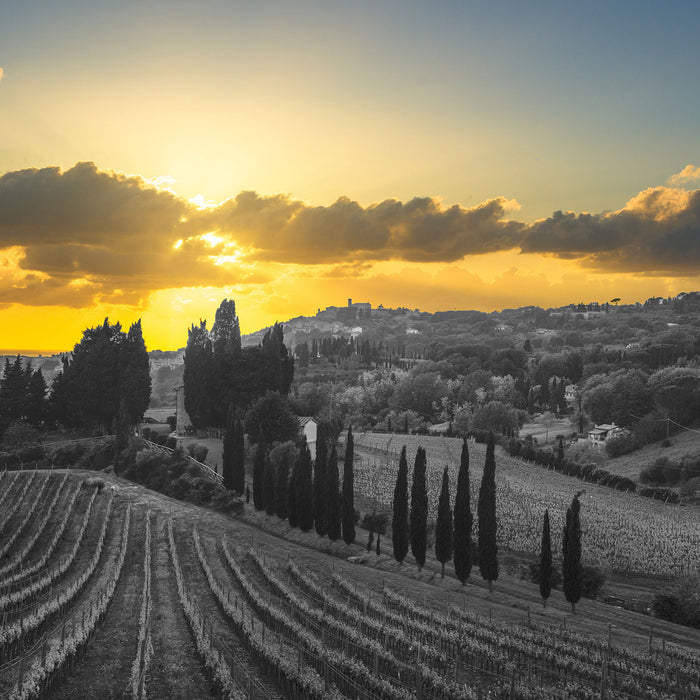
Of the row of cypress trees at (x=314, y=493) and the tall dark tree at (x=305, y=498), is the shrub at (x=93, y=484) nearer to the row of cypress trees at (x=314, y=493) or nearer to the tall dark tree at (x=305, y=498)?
the row of cypress trees at (x=314, y=493)

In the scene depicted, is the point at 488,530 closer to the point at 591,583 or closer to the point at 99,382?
the point at 591,583

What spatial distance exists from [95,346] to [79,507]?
33.1 meters

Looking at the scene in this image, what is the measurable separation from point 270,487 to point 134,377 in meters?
31.7

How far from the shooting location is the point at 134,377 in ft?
253

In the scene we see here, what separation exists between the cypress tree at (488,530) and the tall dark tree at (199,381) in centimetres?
4516

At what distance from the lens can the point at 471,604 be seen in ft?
107

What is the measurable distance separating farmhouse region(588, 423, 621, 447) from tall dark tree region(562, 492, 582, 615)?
2989 inches

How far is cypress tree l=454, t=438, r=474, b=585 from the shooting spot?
37422 mm

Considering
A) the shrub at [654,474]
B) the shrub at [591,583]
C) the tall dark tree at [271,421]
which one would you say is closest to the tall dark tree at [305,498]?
the tall dark tree at [271,421]

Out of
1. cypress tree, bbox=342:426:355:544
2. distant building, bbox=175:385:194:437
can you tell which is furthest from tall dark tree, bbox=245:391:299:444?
cypress tree, bbox=342:426:355:544

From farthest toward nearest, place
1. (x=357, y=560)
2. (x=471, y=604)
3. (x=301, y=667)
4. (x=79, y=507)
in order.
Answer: (x=79, y=507)
(x=357, y=560)
(x=471, y=604)
(x=301, y=667)

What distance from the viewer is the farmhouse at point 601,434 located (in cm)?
10599

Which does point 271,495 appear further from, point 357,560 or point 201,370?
point 201,370

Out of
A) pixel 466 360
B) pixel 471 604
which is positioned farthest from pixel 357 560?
pixel 466 360
